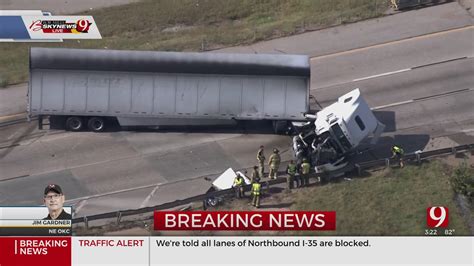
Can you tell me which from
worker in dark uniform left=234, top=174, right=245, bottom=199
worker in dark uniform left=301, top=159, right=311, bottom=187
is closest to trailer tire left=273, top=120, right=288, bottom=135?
worker in dark uniform left=301, top=159, right=311, bottom=187

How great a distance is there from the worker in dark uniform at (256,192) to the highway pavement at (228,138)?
305 centimetres

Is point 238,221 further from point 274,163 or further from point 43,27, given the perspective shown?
point 43,27

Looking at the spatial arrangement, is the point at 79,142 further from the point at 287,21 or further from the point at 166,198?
the point at 287,21

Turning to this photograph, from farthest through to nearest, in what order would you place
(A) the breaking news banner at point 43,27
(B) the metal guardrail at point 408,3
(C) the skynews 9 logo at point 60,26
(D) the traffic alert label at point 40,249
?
(C) the skynews 9 logo at point 60,26, (B) the metal guardrail at point 408,3, (A) the breaking news banner at point 43,27, (D) the traffic alert label at point 40,249

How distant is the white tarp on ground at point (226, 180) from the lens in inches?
1750

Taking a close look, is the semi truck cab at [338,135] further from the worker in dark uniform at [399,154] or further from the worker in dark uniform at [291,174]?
the worker in dark uniform at [399,154]

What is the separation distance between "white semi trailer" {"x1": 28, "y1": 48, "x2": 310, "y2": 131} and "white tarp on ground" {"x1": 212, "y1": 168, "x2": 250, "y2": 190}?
13.5ft

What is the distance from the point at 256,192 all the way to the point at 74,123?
443 inches

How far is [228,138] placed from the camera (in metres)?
49.0

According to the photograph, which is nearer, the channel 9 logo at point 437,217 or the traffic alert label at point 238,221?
the traffic alert label at point 238,221

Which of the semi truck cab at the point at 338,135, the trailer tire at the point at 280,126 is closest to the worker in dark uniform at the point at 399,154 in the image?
the semi truck cab at the point at 338,135

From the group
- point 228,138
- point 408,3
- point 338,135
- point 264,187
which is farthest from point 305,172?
point 408,3

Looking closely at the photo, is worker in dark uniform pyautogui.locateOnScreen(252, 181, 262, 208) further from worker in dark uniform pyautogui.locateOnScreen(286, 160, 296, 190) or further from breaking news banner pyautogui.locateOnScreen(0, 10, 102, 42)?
breaking news banner pyautogui.locateOnScreen(0, 10, 102, 42)

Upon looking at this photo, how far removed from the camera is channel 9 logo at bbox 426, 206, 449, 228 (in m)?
41.0
